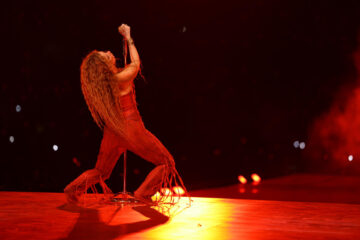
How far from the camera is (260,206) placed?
2.50m

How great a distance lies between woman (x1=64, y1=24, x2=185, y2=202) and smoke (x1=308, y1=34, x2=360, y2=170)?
11.6 feet

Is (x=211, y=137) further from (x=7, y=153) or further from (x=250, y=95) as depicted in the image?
(x=7, y=153)

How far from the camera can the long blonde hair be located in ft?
7.87

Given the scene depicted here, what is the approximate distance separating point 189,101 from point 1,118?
63.2 inches

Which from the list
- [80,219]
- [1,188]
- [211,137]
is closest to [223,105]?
[211,137]

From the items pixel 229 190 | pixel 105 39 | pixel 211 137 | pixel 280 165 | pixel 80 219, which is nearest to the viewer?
pixel 80 219

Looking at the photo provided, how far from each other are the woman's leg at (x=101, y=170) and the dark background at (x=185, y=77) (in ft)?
5.41

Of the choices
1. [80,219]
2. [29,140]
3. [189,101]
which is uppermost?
[189,101]

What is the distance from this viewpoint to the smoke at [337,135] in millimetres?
5695

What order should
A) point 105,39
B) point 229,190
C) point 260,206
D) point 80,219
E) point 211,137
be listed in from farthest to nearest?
1. point 211,137
2. point 229,190
3. point 105,39
4. point 260,206
5. point 80,219

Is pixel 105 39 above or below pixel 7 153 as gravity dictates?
above

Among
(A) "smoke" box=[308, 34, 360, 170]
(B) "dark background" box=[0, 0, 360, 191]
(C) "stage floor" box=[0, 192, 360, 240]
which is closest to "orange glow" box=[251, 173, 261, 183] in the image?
(B) "dark background" box=[0, 0, 360, 191]

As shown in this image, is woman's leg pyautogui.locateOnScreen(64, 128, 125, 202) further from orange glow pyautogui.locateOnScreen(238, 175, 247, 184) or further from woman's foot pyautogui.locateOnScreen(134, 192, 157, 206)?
orange glow pyautogui.locateOnScreen(238, 175, 247, 184)

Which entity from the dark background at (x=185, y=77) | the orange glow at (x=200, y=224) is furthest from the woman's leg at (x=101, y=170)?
the dark background at (x=185, y=77)
